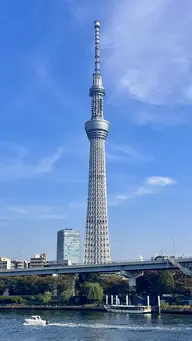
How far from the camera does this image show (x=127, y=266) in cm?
8194

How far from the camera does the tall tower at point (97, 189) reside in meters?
133

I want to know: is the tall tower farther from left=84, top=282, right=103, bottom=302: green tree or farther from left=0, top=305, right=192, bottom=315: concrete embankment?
left=0, top=305, right=192, bottom=315: concrete embankment

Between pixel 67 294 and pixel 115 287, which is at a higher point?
pixel 115 287

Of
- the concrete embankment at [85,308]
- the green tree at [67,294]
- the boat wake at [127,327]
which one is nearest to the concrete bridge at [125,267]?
the green tree at [67,294]

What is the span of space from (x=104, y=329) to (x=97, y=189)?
93903 mm

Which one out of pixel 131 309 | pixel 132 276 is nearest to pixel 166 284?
pixel 132 276

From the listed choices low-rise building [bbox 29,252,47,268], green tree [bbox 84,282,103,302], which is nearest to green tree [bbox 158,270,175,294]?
green tree [bbox 84,282,103,302]

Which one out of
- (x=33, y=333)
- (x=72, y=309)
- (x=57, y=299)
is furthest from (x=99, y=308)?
(x=33, y=333)

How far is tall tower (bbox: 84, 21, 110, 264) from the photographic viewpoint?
436 ft

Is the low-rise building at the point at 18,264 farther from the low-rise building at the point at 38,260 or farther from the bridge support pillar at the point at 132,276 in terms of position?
the bridge support pillar at the point at 132,276

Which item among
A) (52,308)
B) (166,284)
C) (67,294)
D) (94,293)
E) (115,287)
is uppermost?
(166,284)

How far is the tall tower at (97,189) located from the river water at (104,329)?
3109 inches

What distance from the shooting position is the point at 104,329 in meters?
43.1

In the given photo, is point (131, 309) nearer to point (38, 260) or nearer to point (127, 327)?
point (127, 327)
